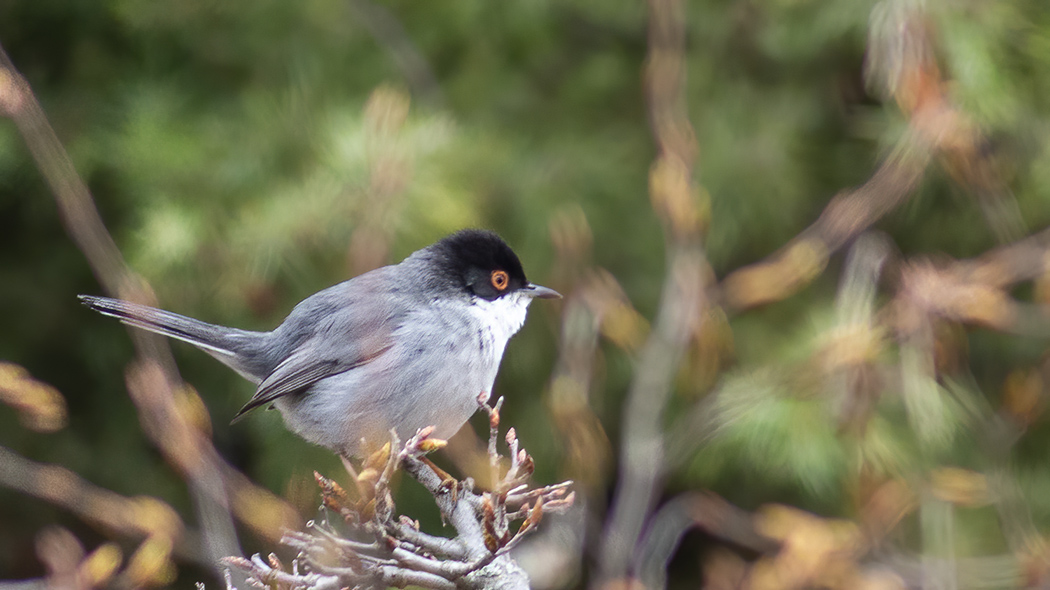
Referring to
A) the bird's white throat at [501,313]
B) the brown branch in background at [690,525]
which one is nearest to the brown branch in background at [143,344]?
the bird's white throat at [501,313]

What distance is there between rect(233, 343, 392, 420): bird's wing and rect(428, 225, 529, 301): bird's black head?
0.31 meters

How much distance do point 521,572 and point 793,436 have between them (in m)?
2.16

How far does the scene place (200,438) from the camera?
2.58 metres

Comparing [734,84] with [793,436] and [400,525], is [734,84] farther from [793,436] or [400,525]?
[400,525]

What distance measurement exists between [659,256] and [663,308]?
909 millimetres

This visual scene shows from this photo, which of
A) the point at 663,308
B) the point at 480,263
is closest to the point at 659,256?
the point at 663,308

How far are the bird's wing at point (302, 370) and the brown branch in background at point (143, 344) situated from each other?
0.36 metres

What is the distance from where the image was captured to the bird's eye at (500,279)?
7.71ft

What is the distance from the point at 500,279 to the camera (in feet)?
7.75

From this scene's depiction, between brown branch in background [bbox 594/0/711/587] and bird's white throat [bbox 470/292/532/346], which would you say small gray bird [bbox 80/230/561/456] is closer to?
bird's white throat [bbox 470/292/532/346]

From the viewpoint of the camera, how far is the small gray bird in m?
2.20

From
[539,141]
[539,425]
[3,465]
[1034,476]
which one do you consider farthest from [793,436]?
[3,465]

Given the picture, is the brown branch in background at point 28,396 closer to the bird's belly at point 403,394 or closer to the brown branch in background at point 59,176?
the brown branch in background at point 59,176

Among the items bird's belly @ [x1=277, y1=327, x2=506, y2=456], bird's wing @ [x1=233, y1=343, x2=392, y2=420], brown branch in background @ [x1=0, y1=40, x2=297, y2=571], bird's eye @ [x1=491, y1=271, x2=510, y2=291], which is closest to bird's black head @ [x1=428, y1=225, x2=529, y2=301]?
bird's eye @ [x1=491, y1=271, x2=510, y2=291]
